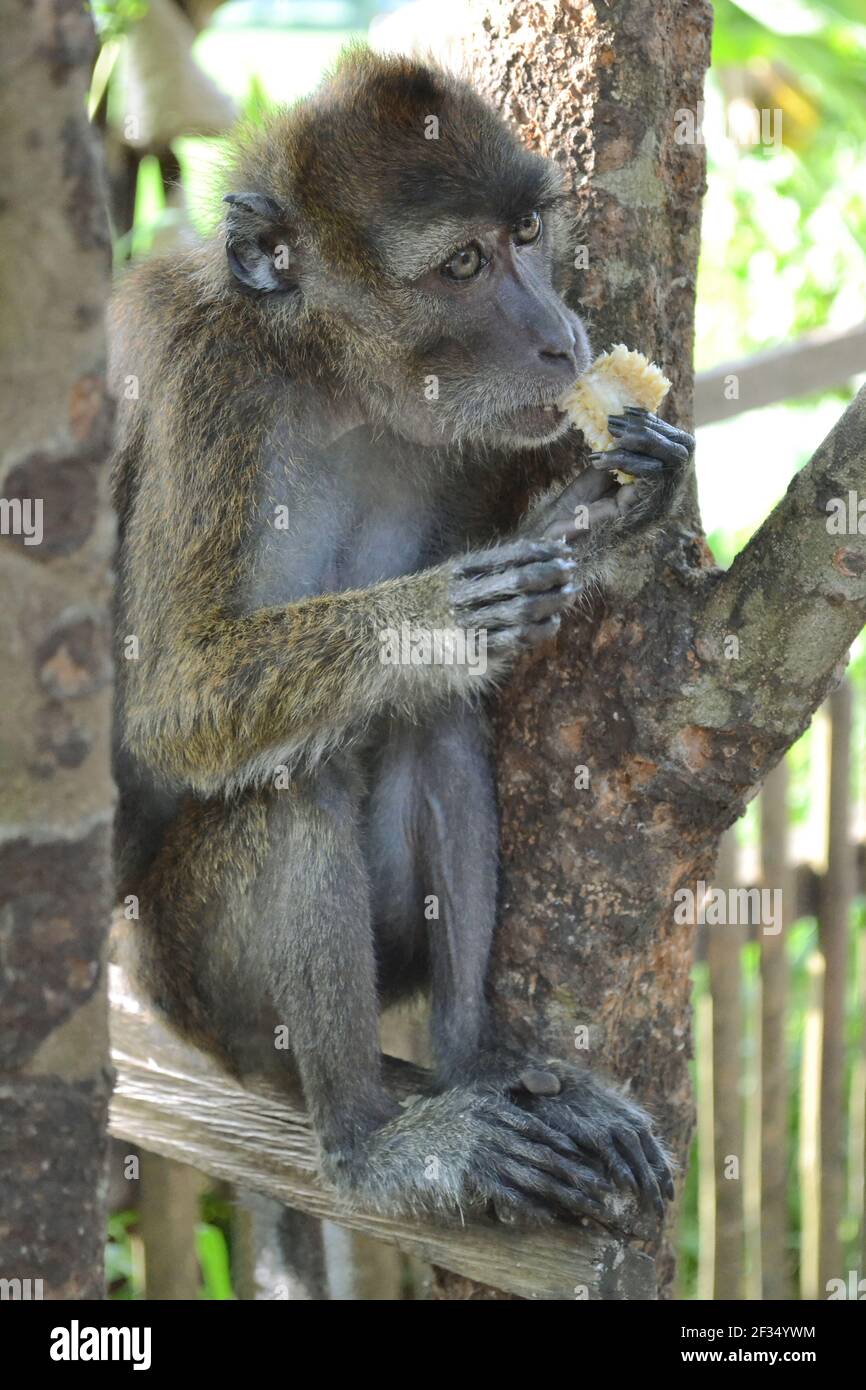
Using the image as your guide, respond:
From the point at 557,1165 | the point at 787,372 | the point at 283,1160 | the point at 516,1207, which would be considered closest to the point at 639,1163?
the point at 557,1165

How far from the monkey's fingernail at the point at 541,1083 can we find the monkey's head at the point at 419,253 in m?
1.40

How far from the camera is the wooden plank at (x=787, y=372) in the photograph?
5.08 m

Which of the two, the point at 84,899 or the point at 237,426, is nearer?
the point at 84,899

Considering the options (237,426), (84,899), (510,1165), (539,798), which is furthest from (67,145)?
(510,1165)

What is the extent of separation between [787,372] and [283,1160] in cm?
335

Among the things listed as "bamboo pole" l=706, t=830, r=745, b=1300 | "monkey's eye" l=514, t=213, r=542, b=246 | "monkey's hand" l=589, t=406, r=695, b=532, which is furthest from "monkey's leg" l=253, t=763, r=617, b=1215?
"bamboo pole" l=706, t=830, r=745, b=1300

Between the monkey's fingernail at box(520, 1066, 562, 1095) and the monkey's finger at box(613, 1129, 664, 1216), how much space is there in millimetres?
171

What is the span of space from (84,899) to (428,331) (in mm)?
1876

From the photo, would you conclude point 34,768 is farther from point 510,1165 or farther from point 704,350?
point 704,350

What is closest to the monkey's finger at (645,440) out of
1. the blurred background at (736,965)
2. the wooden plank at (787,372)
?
the blurred background at (736,965)

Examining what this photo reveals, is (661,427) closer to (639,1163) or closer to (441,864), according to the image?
(441,864)

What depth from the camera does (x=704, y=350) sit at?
31.2 feet

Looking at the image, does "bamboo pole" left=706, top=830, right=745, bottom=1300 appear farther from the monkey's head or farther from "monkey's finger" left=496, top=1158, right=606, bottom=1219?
the monkey's head

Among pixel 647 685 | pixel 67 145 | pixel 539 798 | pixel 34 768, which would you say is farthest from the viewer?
pixel 539 798
